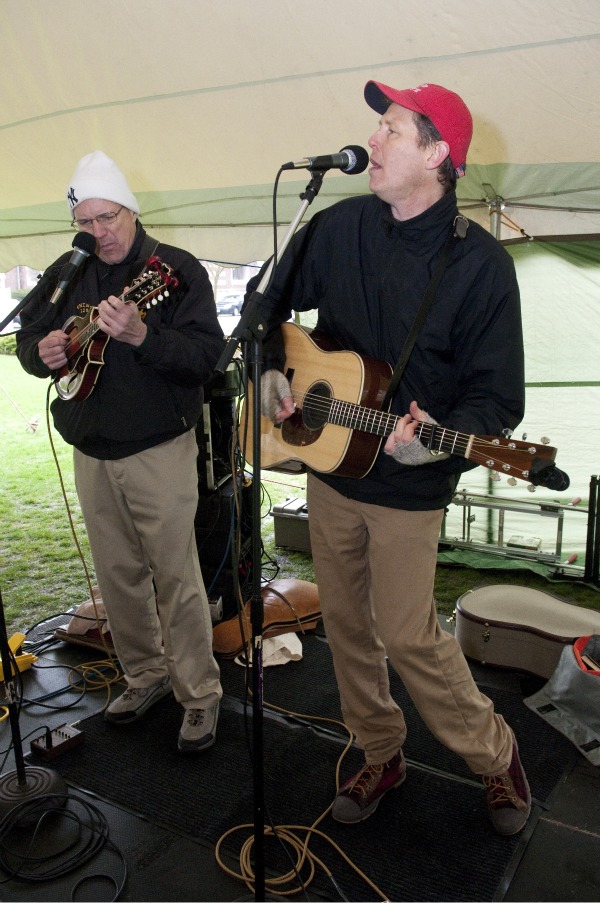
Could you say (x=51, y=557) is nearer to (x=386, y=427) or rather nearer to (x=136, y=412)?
(x=136, y=412)

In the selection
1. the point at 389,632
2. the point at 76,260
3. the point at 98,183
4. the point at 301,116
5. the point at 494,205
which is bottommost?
the point at 389,632

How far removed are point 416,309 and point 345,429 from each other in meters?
0.40

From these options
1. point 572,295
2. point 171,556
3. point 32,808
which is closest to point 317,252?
point 171,556

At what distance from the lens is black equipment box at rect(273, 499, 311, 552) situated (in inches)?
189

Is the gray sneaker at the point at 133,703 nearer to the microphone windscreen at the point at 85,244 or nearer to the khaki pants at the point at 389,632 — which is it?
the khaki pants at the point at 389,632

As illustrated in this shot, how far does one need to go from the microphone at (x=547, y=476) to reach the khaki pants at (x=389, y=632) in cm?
36

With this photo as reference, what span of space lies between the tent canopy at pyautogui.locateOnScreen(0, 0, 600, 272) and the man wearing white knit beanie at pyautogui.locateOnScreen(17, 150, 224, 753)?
98cm

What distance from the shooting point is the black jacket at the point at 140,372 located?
2.41 metres

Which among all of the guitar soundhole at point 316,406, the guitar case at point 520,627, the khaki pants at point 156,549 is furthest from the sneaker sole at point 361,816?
the guitar soundhole at point 316,406

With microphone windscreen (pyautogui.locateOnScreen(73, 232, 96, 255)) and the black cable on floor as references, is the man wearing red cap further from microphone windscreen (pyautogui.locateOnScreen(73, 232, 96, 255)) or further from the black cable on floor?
the black cable on floor

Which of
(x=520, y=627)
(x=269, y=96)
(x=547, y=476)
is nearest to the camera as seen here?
(x=547, y=476)

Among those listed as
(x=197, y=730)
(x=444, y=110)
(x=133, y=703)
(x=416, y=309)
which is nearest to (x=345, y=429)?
(x=416, y=309)

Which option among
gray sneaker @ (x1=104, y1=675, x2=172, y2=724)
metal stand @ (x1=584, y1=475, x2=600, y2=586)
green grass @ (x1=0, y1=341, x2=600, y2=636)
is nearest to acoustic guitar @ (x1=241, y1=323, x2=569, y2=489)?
gray sneaker @ (x1=104, y1=675, x2=172, y2=724)

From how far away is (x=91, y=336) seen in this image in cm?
240
